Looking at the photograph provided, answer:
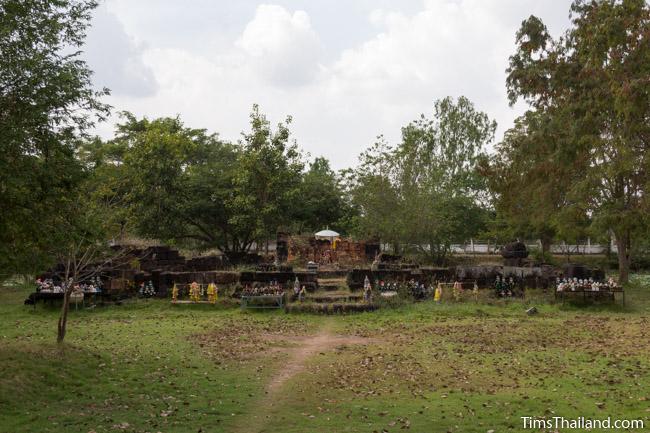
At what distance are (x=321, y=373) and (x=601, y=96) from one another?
17779 millimetres

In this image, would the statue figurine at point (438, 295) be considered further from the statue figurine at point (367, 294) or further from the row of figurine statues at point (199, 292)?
the row of figurine statues at point (199, 292)

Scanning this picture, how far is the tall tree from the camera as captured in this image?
2158 cm

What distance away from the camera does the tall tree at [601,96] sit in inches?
850

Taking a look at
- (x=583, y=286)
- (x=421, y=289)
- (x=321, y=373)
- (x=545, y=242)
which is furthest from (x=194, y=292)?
(x=545, y=242)

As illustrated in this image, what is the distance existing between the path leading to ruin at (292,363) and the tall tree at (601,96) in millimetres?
12441

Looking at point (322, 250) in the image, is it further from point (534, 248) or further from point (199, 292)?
point (534, 248)

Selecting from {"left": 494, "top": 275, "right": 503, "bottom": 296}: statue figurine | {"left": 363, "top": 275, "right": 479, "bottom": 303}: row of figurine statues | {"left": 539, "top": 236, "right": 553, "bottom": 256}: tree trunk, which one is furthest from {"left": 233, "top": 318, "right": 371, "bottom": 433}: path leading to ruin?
{"left": 539, "top": 236, "right": 553, "bottom": 256}: tree trunk

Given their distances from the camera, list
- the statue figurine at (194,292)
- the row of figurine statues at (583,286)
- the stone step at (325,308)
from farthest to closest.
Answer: the statue figurine at (194,292)
the row of figurine statues at (583,286)
the stone step at (325,308)

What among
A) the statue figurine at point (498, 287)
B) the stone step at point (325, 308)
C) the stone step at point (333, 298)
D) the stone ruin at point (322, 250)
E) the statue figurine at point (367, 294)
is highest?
the stone ruin at point (322, 250)

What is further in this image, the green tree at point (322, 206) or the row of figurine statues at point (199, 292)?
the green tree at point (322, 206)

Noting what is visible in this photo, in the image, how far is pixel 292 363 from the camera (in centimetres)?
1288

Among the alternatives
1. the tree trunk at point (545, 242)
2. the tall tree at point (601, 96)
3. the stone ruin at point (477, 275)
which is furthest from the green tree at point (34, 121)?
the tree trunk at point (545, 242)

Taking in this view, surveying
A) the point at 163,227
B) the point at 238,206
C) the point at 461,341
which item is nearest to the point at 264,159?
the point at 238,206

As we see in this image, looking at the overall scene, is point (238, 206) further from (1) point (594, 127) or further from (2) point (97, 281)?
(1) point (594, 127)
